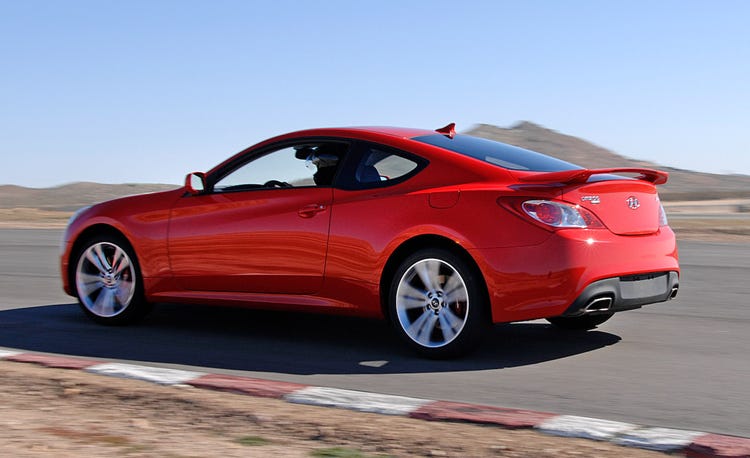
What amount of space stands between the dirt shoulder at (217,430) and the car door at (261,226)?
1614 mm

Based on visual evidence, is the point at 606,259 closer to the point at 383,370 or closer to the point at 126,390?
the point at 383,370

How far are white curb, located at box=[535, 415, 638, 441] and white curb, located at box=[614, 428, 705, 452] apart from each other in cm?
6

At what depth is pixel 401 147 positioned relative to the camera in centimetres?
647

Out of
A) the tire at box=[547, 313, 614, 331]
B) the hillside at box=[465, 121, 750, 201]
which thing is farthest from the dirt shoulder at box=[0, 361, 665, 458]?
the hillside at box=[465, 121, 750, 201]

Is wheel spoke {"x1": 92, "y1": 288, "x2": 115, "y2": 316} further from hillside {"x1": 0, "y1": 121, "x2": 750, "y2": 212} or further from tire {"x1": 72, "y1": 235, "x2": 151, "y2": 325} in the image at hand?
hillside {"x1": 0, "y1": 121, "x2": 750, "y2": 212}

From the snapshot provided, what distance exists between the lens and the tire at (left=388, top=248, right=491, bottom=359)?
5.98m

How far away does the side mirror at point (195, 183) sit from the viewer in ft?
24.1

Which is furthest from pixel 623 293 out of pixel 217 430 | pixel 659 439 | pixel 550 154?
pixel 550 154

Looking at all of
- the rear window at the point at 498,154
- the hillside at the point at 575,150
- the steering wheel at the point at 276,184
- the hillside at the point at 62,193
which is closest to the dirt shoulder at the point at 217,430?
the steering wheel at the point at 276,184

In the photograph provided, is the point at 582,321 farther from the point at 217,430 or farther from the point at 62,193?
the point at 62,193

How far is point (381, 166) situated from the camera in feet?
21.5

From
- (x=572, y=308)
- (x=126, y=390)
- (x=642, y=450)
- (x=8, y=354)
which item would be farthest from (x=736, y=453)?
(x=8, y=354)

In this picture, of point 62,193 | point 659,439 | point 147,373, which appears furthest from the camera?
point 62,193

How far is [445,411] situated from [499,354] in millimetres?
1777
